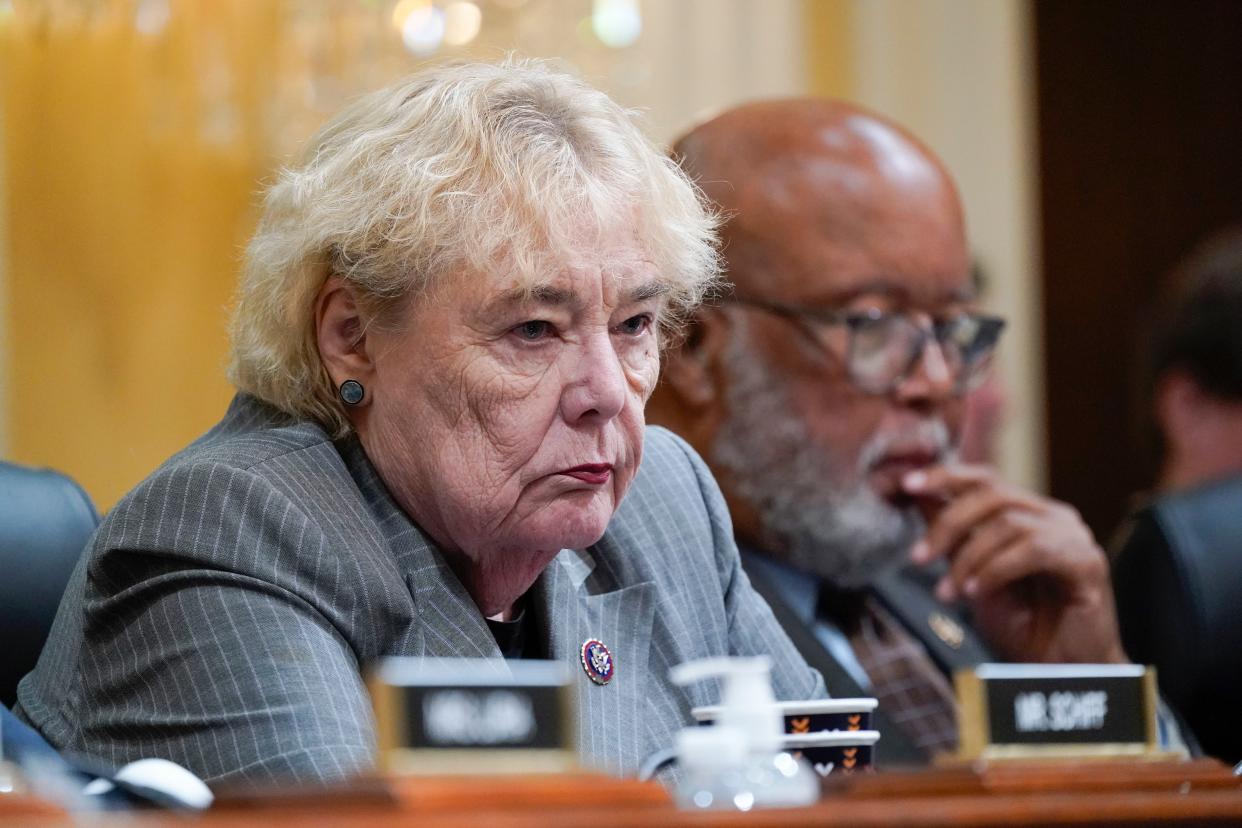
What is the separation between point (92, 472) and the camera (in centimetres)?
394

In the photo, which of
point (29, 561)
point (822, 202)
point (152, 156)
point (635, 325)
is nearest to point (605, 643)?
point (635, 325)

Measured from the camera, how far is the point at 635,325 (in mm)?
1770

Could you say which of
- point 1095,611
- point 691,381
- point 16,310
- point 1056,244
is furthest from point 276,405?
point 1056,244

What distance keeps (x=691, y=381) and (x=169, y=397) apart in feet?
5.72

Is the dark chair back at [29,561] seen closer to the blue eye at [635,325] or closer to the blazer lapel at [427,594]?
the blazer lapel at [427,594]

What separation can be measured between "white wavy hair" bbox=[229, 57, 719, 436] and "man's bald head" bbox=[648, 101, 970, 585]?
90 cm

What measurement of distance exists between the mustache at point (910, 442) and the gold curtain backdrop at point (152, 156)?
5.16 feet

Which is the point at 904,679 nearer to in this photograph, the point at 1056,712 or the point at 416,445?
the point at 416,445

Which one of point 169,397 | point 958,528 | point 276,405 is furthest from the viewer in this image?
point 169,397

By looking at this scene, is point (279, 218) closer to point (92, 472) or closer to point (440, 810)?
point (440, 810)

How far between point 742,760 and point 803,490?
6.03ft

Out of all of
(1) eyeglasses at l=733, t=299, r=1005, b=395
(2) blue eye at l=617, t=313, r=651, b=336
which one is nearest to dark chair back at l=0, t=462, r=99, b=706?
(2) blue eye at l=617, t=313, r=651, b=336

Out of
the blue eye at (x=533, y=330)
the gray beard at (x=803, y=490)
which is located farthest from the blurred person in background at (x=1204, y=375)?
the blue eye at (x=533, y=330)

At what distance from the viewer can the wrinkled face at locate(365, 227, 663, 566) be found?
65.9 inches
